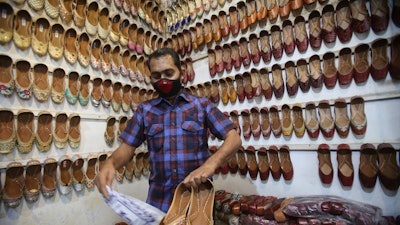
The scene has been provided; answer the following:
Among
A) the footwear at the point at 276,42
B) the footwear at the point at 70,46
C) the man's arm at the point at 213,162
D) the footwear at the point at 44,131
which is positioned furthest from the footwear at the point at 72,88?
the footwear at the point at 276,42

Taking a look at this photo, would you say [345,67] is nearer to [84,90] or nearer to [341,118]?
[341,118]

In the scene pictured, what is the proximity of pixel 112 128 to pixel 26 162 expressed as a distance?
1.01m

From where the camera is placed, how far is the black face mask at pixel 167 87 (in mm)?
1498

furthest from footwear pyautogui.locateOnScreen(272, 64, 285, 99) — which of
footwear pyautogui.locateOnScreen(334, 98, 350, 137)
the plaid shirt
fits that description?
the plaid shirt

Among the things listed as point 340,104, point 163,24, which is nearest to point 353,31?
point 340,104

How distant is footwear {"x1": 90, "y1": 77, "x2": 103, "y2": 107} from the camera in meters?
2.79

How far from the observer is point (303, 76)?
256cm

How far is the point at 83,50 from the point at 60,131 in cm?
105

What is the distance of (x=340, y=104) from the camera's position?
2.34m

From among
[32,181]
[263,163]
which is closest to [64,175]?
[32,181]

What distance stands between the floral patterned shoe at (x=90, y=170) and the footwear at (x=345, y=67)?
9.57ft

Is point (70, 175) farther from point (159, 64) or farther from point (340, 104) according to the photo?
point (340, 104)

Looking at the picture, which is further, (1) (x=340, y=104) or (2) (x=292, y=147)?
(2) (x=292, y=147)

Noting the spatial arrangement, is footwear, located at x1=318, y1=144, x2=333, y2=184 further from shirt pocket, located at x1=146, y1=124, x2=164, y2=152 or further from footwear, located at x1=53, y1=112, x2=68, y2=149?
footwear, located at x1=53, y1=112, x2=68, y2=149
